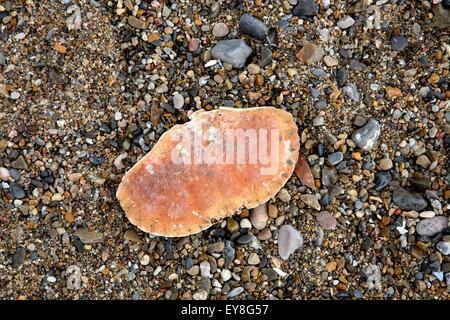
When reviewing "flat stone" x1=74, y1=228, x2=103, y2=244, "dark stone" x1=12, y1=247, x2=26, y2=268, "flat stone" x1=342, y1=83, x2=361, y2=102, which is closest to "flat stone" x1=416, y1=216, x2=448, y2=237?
"flat stone" x1=342, y1=83, x2=361, y2=102

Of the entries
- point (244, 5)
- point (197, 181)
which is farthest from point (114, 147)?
point (244, 5)

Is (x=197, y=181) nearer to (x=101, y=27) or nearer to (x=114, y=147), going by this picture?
(x=114, y=147)

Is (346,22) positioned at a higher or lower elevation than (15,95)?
higher

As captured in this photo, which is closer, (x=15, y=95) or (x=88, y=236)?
(x=88, y=236)

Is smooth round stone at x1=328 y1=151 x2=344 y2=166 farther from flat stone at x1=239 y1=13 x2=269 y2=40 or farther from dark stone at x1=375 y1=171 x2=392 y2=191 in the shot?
flat stone at x1=239 y1=13 x2=269 y2=40

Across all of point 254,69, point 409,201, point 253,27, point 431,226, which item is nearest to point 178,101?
point 254,69

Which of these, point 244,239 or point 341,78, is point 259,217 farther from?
point 341,78
